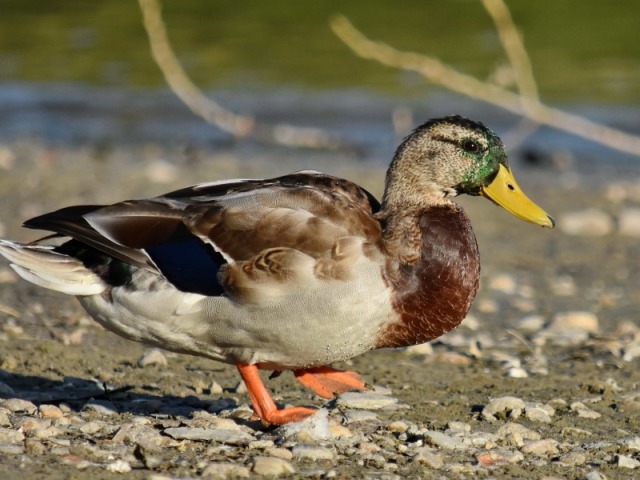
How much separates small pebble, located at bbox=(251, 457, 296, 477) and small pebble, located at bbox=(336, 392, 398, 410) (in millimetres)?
940

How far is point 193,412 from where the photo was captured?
482cm

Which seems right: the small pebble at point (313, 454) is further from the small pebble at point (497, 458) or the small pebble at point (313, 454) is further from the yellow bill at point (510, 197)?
the yellow bill at point (510, 197)

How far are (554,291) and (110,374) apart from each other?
11.1 ft

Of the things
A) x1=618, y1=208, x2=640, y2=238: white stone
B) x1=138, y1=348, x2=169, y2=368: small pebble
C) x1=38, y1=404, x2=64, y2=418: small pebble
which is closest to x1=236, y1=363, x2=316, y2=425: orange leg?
x1=38, y1=404, x2=64, y2=418: small pebble

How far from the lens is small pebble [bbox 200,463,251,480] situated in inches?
154

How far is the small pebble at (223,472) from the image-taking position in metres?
3.92

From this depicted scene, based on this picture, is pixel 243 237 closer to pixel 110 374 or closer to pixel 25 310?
pixel 110 374

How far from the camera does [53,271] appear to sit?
479cm

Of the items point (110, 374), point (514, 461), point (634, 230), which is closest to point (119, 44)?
point (634, 230)

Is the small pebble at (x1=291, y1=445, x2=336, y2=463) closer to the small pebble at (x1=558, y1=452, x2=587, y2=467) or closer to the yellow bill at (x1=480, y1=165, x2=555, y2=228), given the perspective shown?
the small pebble at (x1=558, y1=452, x2=587, y2=467)

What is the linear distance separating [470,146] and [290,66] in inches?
501

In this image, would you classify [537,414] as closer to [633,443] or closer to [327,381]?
[633,443]

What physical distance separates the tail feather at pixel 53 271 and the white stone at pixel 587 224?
5.55 m

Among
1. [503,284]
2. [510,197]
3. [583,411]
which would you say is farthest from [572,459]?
[503,284]
